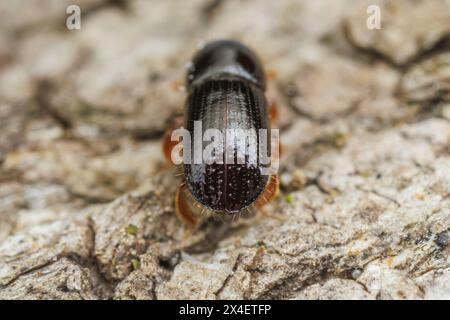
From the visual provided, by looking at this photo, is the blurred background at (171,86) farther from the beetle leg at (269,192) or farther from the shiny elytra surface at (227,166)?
the shiny elytra surface at (227,166)

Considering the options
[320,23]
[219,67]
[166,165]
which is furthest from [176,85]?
[320,23]

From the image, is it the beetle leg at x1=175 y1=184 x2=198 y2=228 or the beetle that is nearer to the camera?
the beetle

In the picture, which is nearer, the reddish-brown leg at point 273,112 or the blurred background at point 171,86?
the blurred background at point 171,86

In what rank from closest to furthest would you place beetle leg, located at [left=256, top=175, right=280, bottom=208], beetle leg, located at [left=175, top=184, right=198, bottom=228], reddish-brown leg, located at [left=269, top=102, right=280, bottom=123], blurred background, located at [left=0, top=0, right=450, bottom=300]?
beetle leg, located at [left=256, top=175, right=280, bottom=208] < beetle leg, located at [left=175, top=184, right=198, bottom=228] < blurred background, located at [left=0, top=0, right=450, bottom=300] < reddish-brown leg, located at [left=269, top=102, right=280, bottom=123]

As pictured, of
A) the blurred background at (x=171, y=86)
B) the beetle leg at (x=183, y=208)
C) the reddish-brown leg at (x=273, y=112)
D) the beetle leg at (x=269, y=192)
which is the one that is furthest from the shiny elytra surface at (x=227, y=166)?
the blurred background at (x=171, y=86)

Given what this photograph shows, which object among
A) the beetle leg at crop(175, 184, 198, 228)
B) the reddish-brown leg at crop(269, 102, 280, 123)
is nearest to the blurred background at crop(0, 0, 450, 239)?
the reddish-brown leg at crop(269, 102, 280, 123)

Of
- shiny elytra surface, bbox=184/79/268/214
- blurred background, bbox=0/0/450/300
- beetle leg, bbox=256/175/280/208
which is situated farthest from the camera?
blurred background, bbox=0/0/450/300

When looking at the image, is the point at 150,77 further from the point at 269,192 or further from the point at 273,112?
the point at 269,192

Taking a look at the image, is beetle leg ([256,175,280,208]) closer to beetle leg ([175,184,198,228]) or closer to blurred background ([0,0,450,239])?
beetle leg ([175,184,198,228])

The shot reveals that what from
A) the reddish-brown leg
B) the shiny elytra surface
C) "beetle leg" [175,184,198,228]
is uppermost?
the reddish-brown leg
